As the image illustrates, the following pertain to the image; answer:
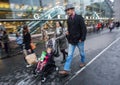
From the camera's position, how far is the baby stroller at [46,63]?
644 centimetres

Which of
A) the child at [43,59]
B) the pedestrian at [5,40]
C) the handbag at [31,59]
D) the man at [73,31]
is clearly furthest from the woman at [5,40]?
the man at [73,31]

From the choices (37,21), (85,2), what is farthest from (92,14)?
(37,21)

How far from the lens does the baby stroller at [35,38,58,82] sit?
253 inches

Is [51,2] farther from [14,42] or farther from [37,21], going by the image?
[14,42]

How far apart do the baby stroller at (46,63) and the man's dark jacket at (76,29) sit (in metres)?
0.80

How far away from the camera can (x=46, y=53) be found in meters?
6.89

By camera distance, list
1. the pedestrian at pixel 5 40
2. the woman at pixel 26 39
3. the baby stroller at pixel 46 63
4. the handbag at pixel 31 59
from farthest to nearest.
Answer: the pedestrian at pixel 5 40 → the woman at pixel 26 39 → the handbag at pixel 31 59 → the baby stroller at pixel 46 63

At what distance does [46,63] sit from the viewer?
21.8ft

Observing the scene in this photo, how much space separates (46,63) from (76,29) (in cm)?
151

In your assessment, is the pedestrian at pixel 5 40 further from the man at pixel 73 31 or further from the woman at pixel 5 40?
the man at pixel 73 31

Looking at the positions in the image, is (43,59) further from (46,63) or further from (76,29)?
(76,29)

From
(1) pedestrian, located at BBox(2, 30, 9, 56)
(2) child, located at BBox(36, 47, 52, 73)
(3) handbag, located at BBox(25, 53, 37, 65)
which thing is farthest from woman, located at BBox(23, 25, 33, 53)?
(1) pedestrian, located at BBox(2, 30, 9, 56)

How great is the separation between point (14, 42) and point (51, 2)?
18364 millimetres

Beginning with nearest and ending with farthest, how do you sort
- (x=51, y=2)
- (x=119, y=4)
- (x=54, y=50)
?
(x=54, y=50) < (x=51, y=2) < (x=119, y=4)
